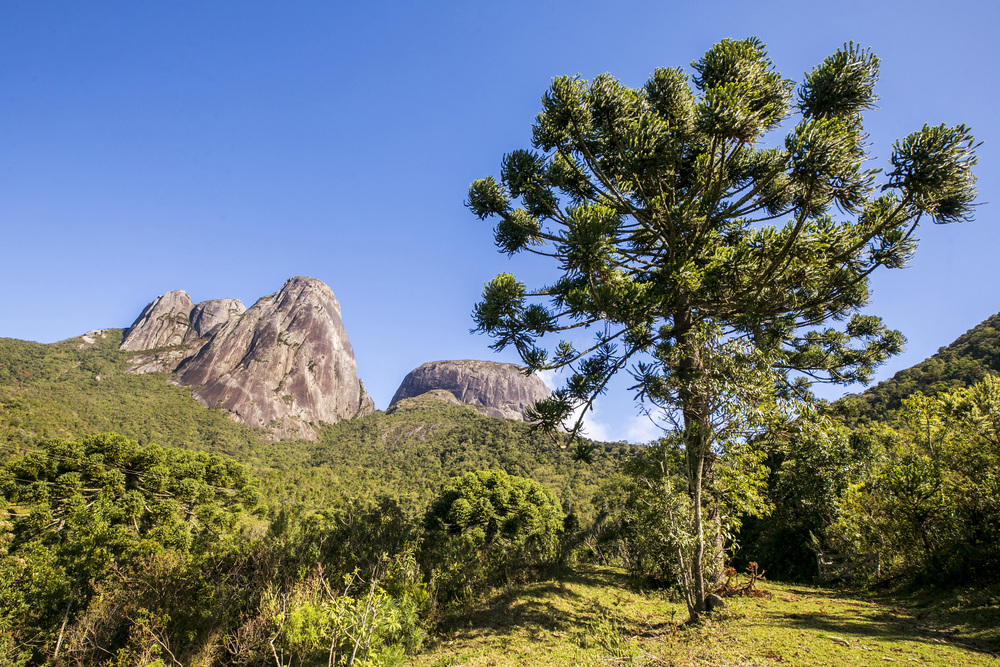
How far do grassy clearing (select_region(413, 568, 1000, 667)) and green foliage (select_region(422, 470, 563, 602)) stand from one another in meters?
2.29

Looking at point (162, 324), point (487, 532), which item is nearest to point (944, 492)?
point (487, 532)

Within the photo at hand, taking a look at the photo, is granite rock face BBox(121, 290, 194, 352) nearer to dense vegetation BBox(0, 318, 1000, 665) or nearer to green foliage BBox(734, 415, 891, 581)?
dense vegetation BBox(0, 318, 1000, 665)

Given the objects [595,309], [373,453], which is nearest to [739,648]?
[595,309]

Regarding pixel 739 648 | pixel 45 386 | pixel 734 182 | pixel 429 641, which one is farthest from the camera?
pixel 45 386

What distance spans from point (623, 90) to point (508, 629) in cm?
1021

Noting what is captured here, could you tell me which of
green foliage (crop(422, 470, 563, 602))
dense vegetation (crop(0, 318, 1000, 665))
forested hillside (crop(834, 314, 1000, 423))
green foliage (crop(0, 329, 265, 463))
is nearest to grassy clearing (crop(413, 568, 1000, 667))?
dense vegetation (crop(0, 318, 1000, 665))

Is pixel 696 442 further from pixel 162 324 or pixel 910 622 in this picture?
pixel 162 324

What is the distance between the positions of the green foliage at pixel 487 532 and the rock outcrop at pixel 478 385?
5464 inches

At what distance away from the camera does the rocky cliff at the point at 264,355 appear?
106 m

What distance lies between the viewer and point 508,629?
7742 mm

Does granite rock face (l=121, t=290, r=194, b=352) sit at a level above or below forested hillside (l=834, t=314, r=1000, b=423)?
above

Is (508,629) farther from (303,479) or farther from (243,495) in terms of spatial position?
(303,479)

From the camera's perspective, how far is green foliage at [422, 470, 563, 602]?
12203 millimetres

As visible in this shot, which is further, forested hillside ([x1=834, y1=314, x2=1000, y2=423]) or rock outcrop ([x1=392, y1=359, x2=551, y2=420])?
rock outcrop ([x1=392, y1=359, x2=551, y2=420])
